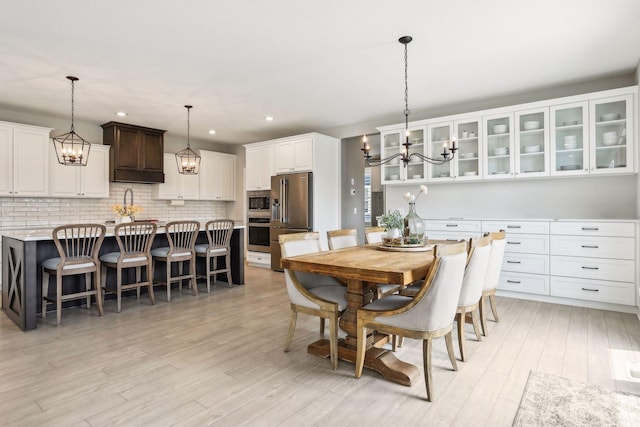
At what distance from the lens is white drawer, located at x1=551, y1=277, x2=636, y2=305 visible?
12.3ft

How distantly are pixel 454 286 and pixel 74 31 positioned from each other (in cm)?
362

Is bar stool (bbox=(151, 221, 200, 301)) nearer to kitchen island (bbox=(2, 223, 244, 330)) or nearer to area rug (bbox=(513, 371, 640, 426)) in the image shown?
kitchen island (bbox=(2, 223, 244, 330))

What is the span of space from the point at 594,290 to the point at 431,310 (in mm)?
3034

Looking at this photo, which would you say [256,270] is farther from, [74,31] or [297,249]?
[74,31]

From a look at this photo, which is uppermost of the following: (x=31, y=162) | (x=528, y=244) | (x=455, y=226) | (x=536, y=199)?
(x=31, y=162)

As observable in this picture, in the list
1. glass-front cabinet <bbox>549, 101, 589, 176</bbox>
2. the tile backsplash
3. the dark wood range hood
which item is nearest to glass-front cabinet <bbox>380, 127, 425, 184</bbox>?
glass-front cabinet <bbox>549, 101, 589, 176</bbox>

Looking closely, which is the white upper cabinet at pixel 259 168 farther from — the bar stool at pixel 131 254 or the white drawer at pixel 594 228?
the white drawer at pixel 594 228

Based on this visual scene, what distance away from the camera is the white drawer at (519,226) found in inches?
165

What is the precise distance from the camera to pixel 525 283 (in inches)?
171

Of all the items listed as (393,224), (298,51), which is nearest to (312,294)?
(393,224)

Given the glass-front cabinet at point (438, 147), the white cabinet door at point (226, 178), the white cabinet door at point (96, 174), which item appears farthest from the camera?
the white cabinet door at point (226, 178)

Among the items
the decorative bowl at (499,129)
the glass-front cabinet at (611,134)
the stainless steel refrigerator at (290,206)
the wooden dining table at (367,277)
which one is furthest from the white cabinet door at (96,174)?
the glass-front cabinet at (611,134)

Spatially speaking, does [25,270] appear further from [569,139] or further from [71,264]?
[569,139]

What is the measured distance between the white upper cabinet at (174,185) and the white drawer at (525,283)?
5.90 meters
